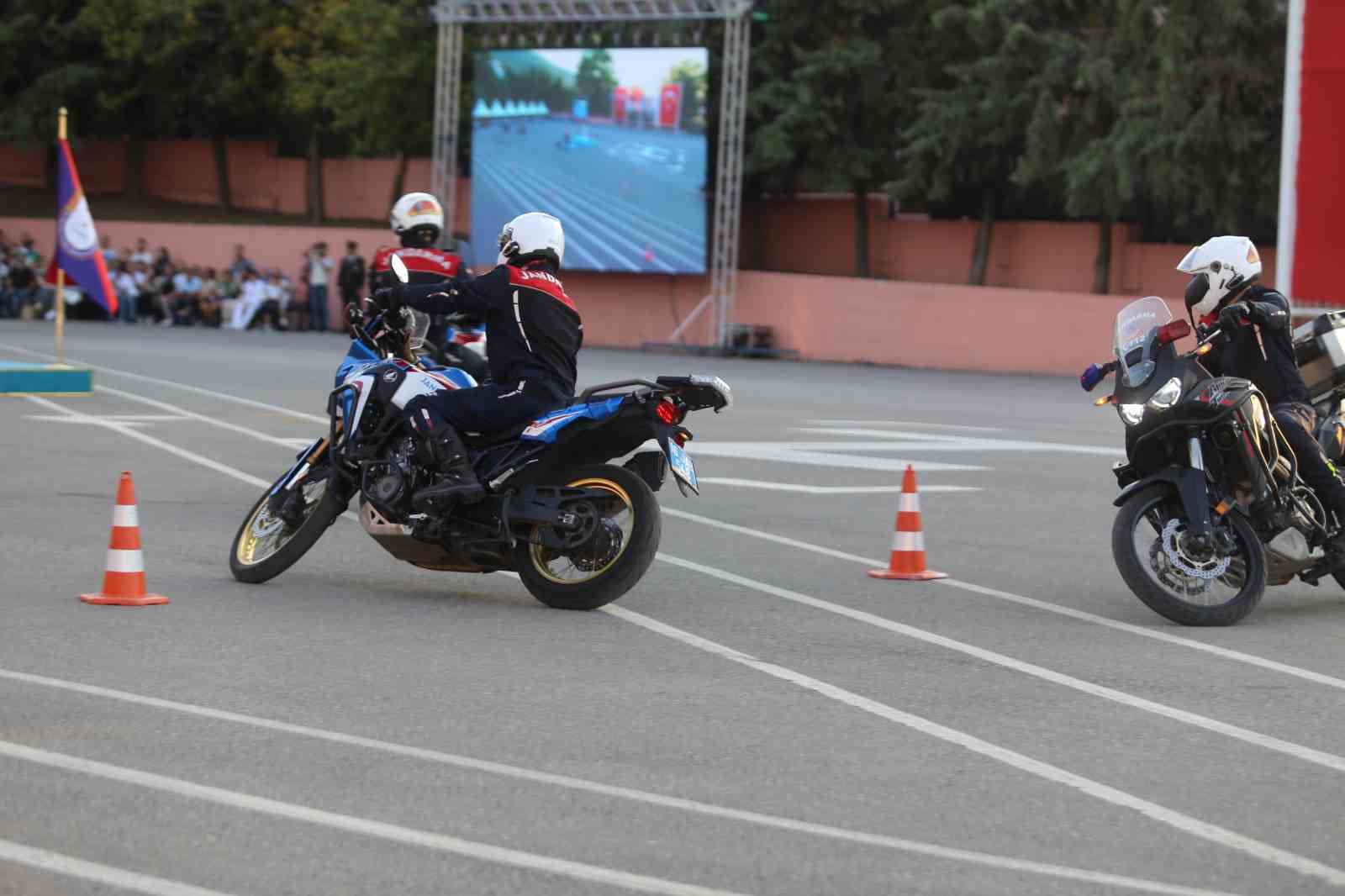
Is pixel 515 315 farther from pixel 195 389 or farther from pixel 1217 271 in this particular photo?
pixel 195 389

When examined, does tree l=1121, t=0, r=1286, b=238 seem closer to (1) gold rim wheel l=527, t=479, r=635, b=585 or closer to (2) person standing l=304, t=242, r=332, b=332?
(2) person standing l=304, t=242, r=332, b=332

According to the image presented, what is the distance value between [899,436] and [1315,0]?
33.5ft

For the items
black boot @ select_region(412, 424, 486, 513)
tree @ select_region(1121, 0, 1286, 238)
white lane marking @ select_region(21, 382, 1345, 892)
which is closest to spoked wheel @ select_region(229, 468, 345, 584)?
black boot @ select_region(412, 424, 486, 513)

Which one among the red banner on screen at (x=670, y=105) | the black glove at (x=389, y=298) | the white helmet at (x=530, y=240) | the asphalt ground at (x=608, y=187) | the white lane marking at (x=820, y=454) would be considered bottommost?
the white lane marking at (x=820, y=454)

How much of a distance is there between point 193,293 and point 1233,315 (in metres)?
35.4

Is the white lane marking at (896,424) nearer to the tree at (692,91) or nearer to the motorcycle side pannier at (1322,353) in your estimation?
the motorcycle side pannier at (1322,353)

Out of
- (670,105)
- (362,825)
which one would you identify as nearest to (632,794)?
(362,825)

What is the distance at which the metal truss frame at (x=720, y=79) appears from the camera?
3625 centimetres

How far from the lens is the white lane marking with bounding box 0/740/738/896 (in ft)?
16.9

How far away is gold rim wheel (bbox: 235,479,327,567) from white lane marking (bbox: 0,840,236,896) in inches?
181

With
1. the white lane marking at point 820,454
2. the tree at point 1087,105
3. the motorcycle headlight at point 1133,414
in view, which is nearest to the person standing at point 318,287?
the tree at point 1087,105

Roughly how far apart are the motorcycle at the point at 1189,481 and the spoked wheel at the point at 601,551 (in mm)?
2026

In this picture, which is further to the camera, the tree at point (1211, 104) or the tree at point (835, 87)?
the tree at point (835, 87)

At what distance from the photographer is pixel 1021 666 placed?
27.5 feet
